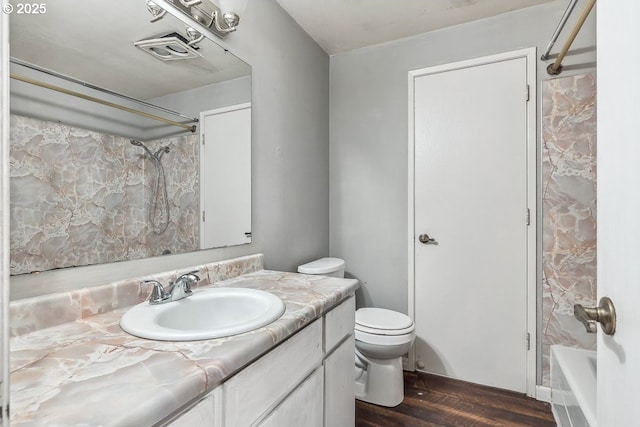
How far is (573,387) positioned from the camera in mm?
1295

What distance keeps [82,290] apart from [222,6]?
1314 millimetres

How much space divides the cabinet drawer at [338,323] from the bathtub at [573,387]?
2.94 feet

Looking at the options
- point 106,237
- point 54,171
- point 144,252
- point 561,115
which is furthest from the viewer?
point 561,115

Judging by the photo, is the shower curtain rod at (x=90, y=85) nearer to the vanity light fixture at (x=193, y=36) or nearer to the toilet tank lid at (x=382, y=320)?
the vanity light fixture at (x=193, y=36)

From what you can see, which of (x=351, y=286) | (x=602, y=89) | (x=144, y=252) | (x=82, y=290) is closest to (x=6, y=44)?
(x=82, y=290)

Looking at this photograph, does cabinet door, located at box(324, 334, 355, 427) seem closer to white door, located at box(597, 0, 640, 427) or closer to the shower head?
white door, located at box(597, 0, 640, 427)

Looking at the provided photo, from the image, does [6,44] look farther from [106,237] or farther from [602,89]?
[602,89]

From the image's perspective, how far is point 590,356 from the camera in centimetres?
155

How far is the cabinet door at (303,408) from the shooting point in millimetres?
889

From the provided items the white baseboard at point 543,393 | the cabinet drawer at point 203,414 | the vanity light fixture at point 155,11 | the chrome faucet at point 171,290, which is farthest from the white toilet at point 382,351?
the vanity light fixture at point 155,11

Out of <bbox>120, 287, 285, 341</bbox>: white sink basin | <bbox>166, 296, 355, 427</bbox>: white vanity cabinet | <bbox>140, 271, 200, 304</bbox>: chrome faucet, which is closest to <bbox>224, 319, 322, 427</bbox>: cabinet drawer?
<bbox>166, 296, 355, 427</bbox>: white vanity cabinet

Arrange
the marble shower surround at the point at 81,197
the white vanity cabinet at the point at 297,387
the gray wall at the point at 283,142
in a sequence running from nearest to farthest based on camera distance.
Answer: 1. the white vanity cabinet at the point at 297,387
2. the marble shower surround at the point at 81,197
3. the gray wall at the point at 283,142

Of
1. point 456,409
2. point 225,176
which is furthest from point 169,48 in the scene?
point 456,409

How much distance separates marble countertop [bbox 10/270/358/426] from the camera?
0.50 meters
